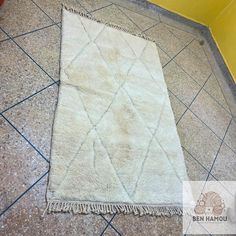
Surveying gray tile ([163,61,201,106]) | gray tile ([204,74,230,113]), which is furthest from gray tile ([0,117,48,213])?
gray tile ([204,74,230,113])

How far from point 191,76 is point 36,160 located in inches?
44.1

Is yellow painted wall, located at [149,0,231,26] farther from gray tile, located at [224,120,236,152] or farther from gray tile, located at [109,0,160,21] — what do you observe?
gray tile, located at [224,120,236,152]

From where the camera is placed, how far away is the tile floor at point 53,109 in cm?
75

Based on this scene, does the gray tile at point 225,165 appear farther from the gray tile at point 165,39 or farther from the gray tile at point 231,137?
the gray tile at point 165,39

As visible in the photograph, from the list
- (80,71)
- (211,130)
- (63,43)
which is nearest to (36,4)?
(63,43)

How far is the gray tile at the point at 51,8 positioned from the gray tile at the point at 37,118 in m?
0.46

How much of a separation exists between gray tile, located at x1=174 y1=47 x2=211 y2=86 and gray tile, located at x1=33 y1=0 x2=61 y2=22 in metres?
0.74

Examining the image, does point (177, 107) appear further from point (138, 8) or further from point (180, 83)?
point (138, 8)

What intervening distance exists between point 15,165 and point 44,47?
54cm

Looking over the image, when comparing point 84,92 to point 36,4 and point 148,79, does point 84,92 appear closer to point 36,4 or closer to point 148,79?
point 148,79

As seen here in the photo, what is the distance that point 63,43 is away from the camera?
1.15 metres

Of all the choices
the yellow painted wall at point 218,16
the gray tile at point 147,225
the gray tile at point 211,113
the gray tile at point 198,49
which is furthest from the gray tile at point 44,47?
the gray tile at point 198,49

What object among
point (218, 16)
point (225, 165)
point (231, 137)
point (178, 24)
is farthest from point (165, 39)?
point (225, 165)

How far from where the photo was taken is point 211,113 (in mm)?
1486
